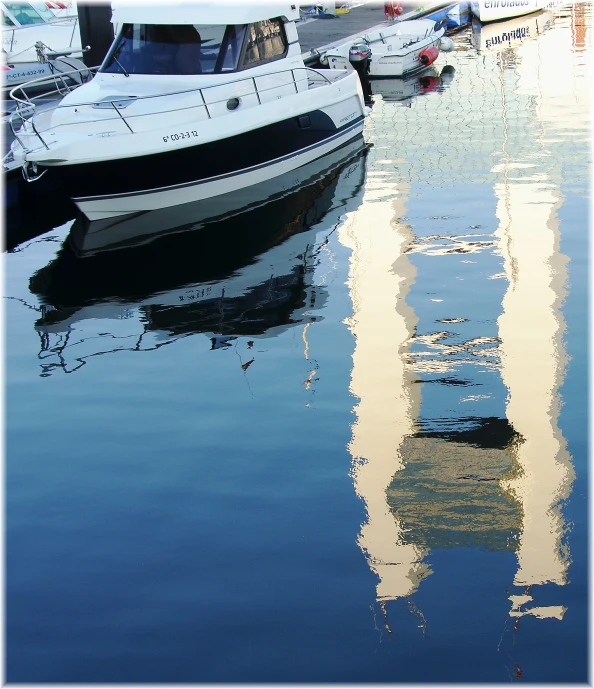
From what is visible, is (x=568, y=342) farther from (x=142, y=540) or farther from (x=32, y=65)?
(x=32, y=65)

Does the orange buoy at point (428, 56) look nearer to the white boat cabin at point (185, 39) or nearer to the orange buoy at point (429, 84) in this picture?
the orange buoy at point (429, 84)

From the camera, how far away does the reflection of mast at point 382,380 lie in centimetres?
534

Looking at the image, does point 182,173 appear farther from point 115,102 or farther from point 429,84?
point 429,84

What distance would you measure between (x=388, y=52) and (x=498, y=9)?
10842mm

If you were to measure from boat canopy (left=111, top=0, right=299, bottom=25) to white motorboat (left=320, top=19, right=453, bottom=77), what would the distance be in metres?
8.62

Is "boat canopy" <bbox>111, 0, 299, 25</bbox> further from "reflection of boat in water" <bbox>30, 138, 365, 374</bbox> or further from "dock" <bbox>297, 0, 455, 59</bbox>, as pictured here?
"dock" <bbox>297, 0, 455, 59</bbox>

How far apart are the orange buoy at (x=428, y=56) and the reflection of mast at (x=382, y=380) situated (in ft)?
39.8

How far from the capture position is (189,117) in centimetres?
1212

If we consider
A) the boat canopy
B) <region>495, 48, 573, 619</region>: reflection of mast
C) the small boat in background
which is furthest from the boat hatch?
the small boat in background

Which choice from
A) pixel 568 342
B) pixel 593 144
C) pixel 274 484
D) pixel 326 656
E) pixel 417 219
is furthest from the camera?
pixel 593 144

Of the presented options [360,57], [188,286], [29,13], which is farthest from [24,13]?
[188,286]

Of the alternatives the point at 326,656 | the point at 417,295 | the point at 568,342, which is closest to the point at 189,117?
the point at 417,295

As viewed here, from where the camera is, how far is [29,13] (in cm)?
2434

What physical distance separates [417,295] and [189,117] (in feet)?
14.8
